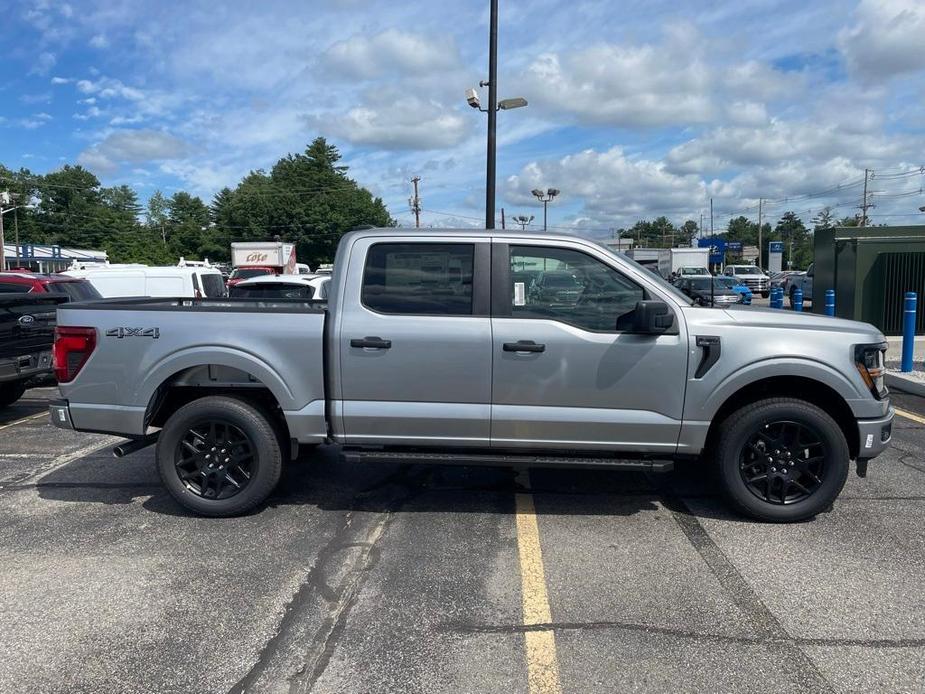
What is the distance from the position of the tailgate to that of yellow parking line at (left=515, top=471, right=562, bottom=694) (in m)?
5.63

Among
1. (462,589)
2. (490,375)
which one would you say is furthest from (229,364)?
(462,589)

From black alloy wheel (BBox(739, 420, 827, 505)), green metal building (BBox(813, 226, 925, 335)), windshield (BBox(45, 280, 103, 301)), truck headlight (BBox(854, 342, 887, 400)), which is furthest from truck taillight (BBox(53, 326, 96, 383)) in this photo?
green metal building (BBox(813, 226, 925, 335))

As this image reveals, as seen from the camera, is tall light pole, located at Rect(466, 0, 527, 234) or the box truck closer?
tall light pole, located at Rect(466, 0, 527, 234)

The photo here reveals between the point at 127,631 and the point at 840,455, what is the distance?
14.1 feet

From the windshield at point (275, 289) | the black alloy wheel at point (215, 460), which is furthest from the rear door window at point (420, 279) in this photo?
the windshield at point (275, 289)

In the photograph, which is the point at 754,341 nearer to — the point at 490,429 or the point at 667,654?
the point at 490,429

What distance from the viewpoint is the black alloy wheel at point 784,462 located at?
4531 mm

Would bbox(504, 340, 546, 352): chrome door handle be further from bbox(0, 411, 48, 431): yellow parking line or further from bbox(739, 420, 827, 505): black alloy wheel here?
bbox(0, 411, 48, 431): yellow parking line

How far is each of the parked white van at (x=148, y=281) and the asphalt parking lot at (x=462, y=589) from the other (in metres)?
8.64

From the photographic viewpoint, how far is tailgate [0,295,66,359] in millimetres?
7516

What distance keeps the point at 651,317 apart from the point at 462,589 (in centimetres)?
198

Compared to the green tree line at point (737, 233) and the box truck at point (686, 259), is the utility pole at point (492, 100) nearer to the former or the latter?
the box truck at point (686, 259)

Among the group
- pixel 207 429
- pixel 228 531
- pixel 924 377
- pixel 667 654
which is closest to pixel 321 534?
pixel 228 531

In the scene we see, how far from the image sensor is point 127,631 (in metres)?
3.35
